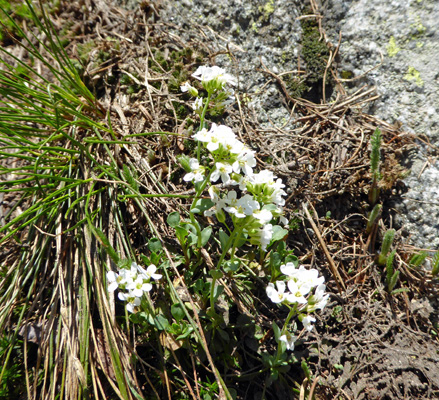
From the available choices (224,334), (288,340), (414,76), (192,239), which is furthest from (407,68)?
(224,334)

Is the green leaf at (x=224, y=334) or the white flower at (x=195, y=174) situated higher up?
the white flower at (x=195, y=174)

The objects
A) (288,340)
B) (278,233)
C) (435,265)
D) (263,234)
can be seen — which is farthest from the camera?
(435,265)

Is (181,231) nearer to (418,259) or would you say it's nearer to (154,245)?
(154,245)

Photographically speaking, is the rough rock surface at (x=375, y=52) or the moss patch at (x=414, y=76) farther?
the moss patch at (x=414, y=76)

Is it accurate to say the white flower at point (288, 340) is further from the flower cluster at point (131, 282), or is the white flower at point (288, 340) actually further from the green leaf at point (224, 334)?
the flower cluster at point (131, 282)

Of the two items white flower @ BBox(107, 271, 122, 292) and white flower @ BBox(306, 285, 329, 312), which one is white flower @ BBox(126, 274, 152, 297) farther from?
white flower @ BBox(306, 285, 329, 312)

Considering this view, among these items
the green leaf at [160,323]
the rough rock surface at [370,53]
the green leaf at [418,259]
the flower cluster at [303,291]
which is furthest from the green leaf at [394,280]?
the green leaf at [160,323]

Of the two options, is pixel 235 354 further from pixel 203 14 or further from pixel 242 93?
pixel 203 14

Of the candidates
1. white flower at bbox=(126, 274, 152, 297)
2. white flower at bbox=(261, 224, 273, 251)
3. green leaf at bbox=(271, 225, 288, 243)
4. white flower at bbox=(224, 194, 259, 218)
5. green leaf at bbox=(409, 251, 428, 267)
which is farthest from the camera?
green leaf at bbox=(409, 251, 428, 267)

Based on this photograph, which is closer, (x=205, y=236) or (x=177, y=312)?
(x=177, y=312)

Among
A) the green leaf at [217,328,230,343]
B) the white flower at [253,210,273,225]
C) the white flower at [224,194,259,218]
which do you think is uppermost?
the white flower at [224,194,259,218]

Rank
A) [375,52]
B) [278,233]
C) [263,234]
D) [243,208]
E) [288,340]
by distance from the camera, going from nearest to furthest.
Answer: [243,208] → [263,234] → [288,340] → [278,233] → [375,52]

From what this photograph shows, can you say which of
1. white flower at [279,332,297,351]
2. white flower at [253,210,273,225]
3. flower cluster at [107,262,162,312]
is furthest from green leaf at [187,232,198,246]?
white flower at [279,332,297,351]
